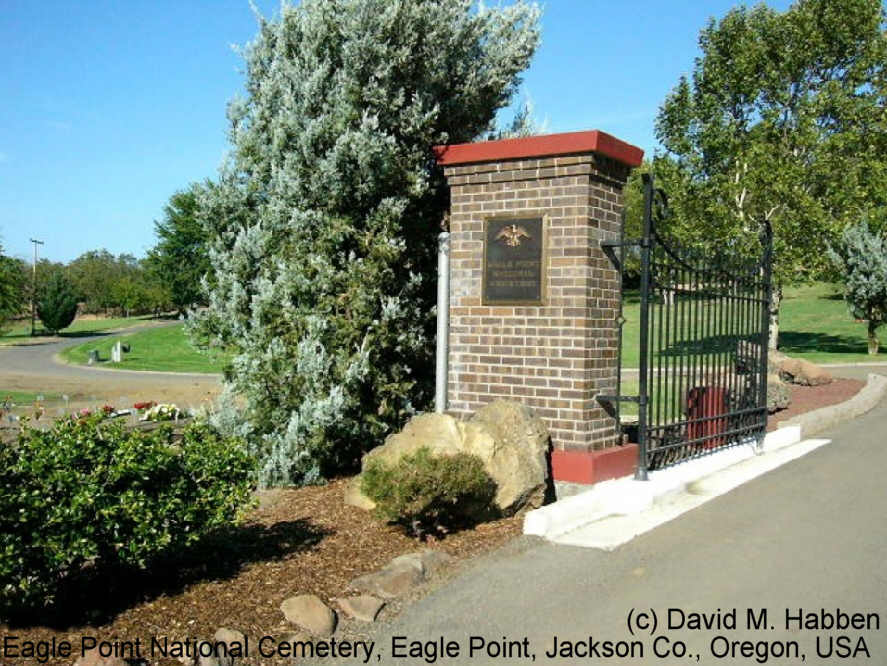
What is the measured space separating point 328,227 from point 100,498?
13.7 feet

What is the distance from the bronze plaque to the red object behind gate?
2.60 m

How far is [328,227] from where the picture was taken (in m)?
7.76

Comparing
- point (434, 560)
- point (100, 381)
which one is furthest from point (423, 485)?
point (100, 381)

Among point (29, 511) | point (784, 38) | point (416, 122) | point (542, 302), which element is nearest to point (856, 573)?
point (542, 302)

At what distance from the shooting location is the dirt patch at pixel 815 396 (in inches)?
507

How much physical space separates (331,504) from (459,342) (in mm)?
1850

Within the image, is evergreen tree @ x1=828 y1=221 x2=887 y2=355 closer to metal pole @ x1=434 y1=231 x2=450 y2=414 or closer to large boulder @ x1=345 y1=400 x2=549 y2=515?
metal pole @ x1=434 y1=231 x2=450 y2=414

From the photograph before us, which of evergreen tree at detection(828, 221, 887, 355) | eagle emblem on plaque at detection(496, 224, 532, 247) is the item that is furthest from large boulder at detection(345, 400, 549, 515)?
evergreen tree at detection(828, 221, 887, 355)

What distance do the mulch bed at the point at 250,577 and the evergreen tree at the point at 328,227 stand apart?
1203 mm

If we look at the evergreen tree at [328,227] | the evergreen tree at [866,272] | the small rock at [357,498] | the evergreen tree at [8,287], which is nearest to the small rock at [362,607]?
the small rock at [357,498]

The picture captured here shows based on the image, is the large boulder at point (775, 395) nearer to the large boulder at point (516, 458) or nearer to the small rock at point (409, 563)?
the large boulder at point (516, 458)

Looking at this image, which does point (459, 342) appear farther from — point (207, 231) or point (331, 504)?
point (207, 231)

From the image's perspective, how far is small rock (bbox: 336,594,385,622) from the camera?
4391 millimetres

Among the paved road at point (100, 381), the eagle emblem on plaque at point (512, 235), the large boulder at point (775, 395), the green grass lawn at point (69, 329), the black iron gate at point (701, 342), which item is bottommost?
the paved road at point (100, 381)
